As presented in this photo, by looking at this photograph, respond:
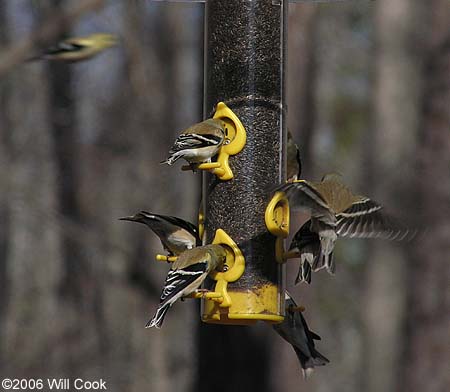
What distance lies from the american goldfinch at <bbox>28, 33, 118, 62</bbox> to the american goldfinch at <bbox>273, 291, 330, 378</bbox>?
367 cm

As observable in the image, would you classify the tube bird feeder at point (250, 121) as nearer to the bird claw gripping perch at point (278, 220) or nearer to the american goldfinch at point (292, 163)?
the bird claw gripping perch at point (278, 220)

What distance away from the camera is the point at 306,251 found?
233 inches

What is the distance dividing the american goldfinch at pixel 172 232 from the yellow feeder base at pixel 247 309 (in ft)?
1.19

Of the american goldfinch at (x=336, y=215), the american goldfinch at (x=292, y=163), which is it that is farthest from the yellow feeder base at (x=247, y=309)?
the american goldfinch at (x=292, y=163)

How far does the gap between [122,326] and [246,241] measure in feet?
42.3

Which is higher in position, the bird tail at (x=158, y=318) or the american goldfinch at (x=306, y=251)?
the american goldfinch at (x=306, y=251)

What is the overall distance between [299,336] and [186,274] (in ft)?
2.88

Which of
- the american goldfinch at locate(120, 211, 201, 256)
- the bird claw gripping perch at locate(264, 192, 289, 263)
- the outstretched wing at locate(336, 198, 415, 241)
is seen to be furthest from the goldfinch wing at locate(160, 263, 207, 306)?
the outstretched wing at locate(336, 198, 415, 241)

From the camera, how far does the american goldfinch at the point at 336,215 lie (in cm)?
582

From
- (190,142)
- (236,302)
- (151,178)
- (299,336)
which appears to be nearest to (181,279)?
(236,302)

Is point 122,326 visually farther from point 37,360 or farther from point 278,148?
point 278,148

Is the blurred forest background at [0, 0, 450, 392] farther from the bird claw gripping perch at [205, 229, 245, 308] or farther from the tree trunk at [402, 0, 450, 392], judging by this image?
the bird claw gripping perch at [205, 229, 245, 308]

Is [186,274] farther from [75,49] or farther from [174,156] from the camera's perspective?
[75,49]

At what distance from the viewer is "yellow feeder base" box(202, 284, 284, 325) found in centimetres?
587
